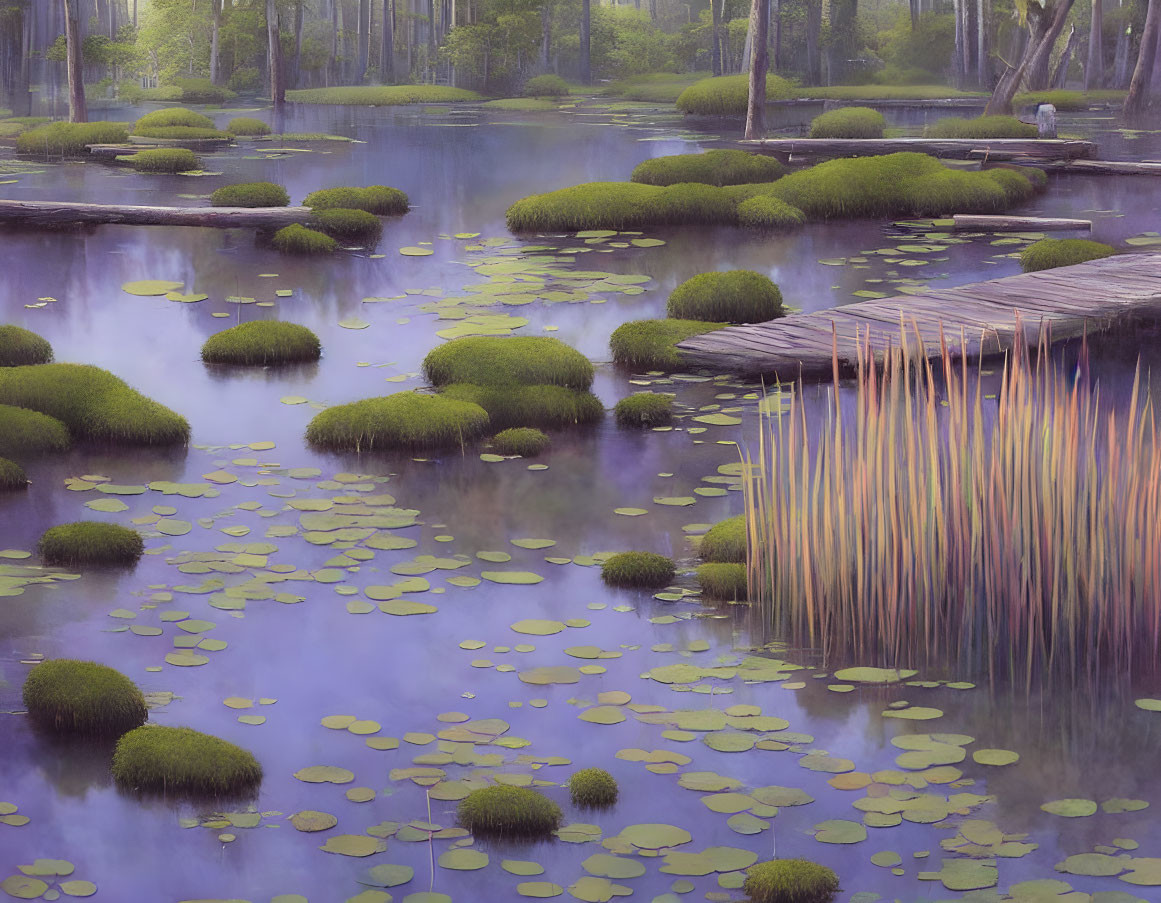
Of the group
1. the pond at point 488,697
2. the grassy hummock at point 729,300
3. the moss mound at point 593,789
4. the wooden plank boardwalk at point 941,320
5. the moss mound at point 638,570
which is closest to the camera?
the pond at point 488,697

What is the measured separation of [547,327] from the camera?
9.79 meters

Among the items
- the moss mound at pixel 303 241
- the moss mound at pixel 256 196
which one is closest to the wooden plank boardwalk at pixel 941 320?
the moss mound at pixel 303 241

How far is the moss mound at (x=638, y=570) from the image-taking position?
16.5ft

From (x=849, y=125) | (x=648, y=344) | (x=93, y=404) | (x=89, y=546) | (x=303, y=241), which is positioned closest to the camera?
(x=89, y=546)

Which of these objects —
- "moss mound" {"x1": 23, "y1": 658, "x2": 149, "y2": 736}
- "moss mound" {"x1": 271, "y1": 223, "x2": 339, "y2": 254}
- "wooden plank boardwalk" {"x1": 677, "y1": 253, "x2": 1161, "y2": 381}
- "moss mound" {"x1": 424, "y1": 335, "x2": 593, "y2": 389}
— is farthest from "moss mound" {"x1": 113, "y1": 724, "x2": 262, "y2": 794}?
"moss mound" {"x1": 271, "y1": 223, "x2": 339, "y2": 254}

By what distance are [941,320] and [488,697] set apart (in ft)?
13.7

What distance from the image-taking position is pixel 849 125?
23938mm

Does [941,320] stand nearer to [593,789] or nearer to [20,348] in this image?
[593,789]

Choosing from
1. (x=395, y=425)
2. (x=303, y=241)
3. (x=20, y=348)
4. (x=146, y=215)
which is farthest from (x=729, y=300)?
(x=146, y=215)

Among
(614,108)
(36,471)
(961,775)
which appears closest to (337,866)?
(961,775)

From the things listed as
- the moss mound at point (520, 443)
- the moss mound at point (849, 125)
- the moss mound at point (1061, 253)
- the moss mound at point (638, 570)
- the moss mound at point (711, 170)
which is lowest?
the moss mound at point (638, 570)

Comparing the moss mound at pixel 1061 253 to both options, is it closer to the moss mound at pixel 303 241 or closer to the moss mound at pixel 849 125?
the moss mound at pixel 303 241

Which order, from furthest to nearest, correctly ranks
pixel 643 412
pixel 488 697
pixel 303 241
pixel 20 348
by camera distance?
pixel 303 241 → pixel 20 348 → pixel 643 412 → pixel 488 697

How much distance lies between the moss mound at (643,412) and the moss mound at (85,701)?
12.3 feet
